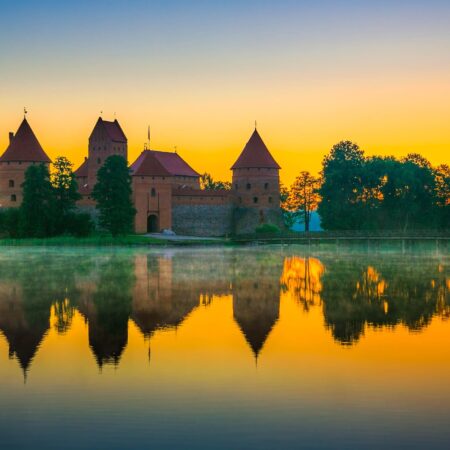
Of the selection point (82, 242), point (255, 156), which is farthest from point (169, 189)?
point (82, 242)

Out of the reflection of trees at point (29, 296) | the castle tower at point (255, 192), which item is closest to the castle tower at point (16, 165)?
the castle tower at point (255, 192)

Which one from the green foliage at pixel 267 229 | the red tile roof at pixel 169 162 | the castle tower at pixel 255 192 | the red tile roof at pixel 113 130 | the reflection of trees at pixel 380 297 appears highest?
the red tile roof at pixel 113 130

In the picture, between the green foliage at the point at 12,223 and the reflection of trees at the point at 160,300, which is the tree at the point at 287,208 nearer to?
the green foliage at the point at 12,223

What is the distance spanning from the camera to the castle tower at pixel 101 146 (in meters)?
72.1

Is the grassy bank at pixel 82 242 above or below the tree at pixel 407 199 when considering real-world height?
below

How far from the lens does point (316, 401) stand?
10086 millimetres

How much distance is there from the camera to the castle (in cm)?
6800

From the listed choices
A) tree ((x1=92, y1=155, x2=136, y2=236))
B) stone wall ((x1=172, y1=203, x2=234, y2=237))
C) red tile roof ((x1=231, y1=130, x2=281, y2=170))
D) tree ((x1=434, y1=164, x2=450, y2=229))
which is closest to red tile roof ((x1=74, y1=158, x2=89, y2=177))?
stone wall ((x1=172, y1=203, x2=234, y2=237))

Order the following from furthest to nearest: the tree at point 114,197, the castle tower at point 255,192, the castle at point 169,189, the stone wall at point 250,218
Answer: the castle tower at point 255,192 < the stone wall at point 250,218 < the castle at point 169,189 < the tree at point 114,197

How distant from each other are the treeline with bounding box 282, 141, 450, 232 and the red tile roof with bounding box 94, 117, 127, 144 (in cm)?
2020

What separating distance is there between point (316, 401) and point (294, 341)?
4.71m

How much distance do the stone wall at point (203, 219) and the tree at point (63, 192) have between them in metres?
14.0

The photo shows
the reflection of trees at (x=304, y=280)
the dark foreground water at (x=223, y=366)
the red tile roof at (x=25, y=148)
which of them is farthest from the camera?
the red tile roof at (x=25, y=148)

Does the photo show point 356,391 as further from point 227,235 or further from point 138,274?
point 227,235
